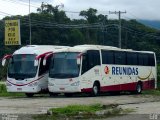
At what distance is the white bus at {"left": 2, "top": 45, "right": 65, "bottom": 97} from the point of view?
30.1 m

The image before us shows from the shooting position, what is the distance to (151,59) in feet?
130

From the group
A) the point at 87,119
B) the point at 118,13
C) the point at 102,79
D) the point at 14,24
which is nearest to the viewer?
the point at 87,119

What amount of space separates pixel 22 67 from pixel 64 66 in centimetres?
264

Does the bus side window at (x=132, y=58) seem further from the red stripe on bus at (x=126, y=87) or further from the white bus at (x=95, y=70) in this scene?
the red stripe on bus at (x=126, y=87)

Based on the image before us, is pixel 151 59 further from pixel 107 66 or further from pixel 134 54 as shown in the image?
pixel 107 66

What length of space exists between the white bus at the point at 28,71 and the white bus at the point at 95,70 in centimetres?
74

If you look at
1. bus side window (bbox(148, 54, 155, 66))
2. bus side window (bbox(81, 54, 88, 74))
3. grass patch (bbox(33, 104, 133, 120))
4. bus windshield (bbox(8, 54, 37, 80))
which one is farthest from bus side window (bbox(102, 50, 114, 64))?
grass patch (bbox(33, 104, 133, 120))

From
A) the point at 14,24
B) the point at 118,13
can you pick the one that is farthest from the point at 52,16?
the point at 14,24

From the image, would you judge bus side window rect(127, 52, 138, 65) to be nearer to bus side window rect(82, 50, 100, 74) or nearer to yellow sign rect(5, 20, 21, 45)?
bus side window rect(82, 50, 100, 74)

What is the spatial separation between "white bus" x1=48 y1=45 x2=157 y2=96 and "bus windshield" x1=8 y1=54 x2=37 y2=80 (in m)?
1.17

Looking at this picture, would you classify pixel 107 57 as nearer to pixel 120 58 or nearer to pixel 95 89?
pixel 120 58

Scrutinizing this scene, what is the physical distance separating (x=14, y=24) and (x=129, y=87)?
10333 millimetres

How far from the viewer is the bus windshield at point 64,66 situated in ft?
97.2

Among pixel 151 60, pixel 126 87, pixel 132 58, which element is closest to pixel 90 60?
pixel 126 87
